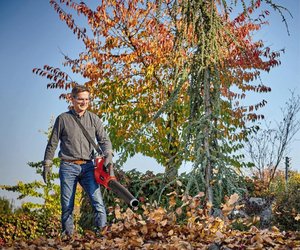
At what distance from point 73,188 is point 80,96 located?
1.13 metres

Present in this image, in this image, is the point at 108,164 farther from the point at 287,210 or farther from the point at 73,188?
the point at 287,210

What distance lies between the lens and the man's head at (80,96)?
6004 millimetres

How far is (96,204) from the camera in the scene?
5.98 metres

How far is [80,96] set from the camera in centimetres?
603

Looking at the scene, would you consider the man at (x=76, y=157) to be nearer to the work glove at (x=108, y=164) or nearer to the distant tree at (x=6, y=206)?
the work glove at (x=108, y=164)

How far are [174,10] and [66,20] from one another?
5.79m

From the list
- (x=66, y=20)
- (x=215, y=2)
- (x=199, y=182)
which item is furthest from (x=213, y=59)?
(x=66, y=20)

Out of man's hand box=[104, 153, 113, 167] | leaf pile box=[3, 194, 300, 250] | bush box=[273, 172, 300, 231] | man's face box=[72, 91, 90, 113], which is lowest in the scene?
leaf pile box=[3, 194, 300, 250]

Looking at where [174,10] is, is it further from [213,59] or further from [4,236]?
[4,236]

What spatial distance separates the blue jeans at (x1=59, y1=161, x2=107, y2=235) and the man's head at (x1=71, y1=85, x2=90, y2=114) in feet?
2.28

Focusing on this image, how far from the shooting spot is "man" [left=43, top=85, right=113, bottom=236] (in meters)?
6.00

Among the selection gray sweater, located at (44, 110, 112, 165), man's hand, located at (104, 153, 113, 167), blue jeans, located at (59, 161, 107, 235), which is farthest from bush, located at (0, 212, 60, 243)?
man's hand, located at (104, 153, 113, 167)

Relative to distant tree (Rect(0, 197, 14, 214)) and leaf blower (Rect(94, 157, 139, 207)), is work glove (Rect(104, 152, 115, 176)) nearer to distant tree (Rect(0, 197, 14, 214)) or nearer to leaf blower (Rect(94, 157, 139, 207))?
leaf blower (Rect(94, 157, 139, 207))

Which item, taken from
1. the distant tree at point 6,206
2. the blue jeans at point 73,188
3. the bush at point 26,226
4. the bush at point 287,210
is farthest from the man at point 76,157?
the distant tree at point 6,206
